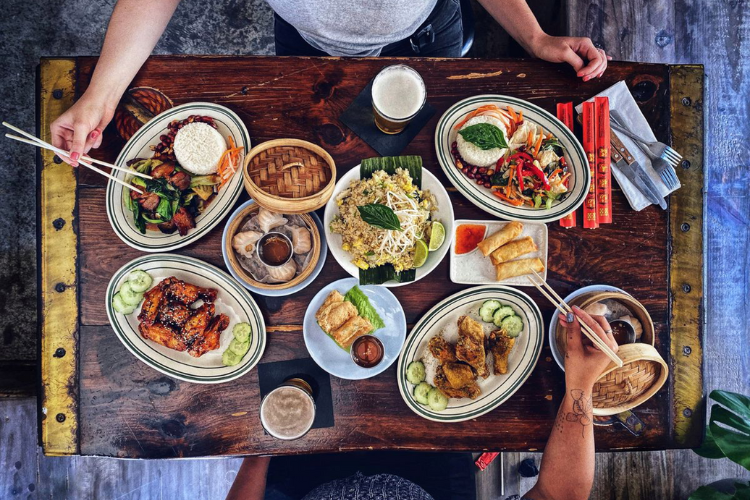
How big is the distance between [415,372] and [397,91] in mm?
1557

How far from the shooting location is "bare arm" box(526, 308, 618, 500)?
8.02 ft

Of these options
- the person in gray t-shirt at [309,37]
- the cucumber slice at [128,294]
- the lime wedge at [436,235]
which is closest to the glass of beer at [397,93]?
the person in gray t-shirt at [309,37]

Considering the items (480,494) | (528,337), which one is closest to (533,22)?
(528,337)

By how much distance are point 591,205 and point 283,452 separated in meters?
2.23

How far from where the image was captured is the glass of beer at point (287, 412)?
243cm

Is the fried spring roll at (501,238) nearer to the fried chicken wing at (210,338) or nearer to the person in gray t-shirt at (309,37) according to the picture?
the person in gray t-shirt at (309,37)

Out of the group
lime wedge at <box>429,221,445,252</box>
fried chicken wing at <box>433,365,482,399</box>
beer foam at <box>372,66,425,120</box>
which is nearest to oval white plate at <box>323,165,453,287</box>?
lime wedge at <box>429,221,445,252</box>

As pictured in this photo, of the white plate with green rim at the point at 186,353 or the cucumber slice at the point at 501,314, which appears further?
the cucumber slice at the point at 501,314

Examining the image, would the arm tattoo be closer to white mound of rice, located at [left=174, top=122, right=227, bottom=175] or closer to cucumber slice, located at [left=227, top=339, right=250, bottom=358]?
cucumber slice, located at [left=227, top=339, right=250, bottom=358]

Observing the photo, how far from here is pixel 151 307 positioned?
2484 millimetres

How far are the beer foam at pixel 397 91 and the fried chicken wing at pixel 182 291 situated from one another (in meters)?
1.40

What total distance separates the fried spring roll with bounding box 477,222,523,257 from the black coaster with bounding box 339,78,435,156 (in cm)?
72

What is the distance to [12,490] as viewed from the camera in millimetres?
3713

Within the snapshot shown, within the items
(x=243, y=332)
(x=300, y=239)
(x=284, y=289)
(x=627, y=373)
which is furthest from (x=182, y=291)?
(x=627, y=373)
